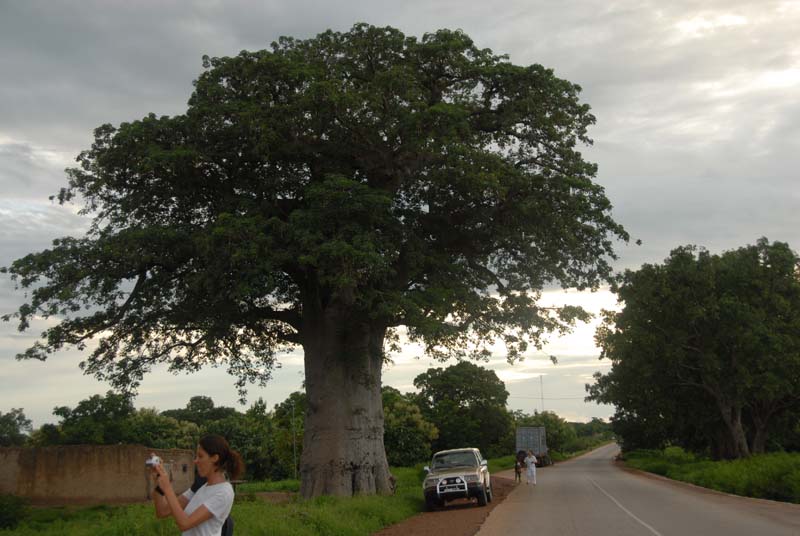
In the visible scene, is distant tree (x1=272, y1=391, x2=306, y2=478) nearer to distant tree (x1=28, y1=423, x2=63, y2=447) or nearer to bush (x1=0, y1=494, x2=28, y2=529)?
distant tree (x1=28, y1=423, x2=63, y2=447)

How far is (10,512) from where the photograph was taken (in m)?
21.5

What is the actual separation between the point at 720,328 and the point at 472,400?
129 feet

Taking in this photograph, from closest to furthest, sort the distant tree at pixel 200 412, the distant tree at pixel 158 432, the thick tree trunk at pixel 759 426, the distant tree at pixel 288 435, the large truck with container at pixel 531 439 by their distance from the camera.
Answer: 1. the thick tree trunk at pixel 759 426
2. the distant tree at pixel 288 435
3. the large truck with container at pixel 531 439
4. the distant tree at pixel 158 432
5. the distant tree at pixel 200 412

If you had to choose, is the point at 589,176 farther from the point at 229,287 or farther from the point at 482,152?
the point at 229,287

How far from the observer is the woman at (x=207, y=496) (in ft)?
15.0

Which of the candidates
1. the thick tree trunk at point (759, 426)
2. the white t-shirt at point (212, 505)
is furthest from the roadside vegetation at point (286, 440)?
the thick tree trunk at point (759, 426)

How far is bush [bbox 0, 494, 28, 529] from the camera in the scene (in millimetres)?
20805

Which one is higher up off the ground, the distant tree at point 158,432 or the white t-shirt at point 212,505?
the white t-shirt at point 212,505

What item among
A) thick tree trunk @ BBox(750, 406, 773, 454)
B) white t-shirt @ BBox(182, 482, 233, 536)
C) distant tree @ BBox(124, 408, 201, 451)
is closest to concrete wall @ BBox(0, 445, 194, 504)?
white t-shirt @ BBox(182, 482, 233, 536)

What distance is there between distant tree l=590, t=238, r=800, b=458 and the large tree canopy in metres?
19.6

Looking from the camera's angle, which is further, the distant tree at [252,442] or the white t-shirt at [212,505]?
the distant tree at [252,442]

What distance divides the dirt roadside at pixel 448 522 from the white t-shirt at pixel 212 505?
35.0 feet

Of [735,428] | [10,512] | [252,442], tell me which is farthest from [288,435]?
[10,512]

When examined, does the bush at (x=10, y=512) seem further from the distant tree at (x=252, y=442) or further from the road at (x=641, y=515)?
the distant tree at (x=252, y=442)
